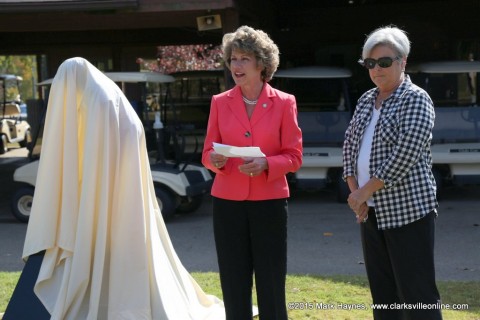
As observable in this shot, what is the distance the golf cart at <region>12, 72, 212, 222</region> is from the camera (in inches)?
362

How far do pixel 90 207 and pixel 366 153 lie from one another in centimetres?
174

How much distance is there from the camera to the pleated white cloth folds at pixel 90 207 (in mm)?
4262

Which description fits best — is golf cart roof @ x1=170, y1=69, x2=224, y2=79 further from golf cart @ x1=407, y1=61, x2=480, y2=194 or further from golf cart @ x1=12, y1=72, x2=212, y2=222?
golf cart @ x1=407, y1=61, x2=480, y2=194

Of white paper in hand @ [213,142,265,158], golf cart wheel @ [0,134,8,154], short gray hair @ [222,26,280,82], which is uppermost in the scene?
short gray hair @ [222,26,280,82]

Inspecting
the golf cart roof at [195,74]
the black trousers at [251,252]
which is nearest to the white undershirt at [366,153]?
the black trousers at [251,252]

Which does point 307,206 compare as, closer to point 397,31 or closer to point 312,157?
point 312,157

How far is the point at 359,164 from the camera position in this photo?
149 inches

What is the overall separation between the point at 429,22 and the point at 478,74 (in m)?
4.47

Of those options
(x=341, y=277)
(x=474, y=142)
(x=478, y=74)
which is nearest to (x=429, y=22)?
(x=478, y=74)

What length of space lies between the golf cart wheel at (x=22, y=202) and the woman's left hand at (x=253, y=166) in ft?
21.0

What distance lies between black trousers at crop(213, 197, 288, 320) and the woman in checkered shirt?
1.74 ft

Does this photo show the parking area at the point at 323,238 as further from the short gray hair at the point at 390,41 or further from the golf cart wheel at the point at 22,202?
the short gray hair at the point at 390,41

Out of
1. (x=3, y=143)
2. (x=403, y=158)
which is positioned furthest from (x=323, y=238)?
(x=3, y=143)

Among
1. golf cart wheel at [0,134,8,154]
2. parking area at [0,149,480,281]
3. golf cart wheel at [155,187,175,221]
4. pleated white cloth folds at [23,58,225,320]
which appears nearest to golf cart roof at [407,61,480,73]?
parking area at [0,149,480,281]
